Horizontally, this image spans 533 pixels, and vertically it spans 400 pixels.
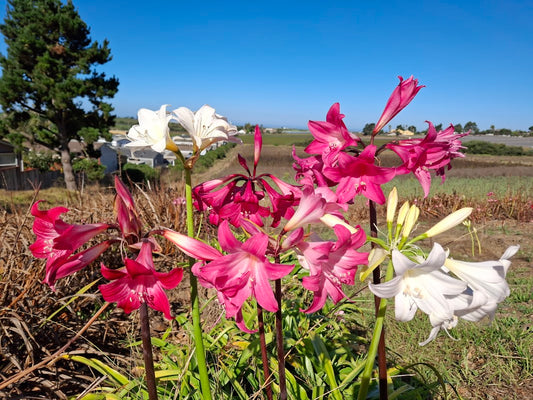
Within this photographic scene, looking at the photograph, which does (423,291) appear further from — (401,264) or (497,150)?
(497,150)

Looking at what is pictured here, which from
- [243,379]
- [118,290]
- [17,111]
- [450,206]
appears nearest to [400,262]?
[118,290]

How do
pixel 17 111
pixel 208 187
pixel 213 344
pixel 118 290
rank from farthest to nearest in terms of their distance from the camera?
pixel 17 111 < pixel 213 344 < pixel 208 187 < pixel 118 290

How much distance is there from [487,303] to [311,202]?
0.59 meters

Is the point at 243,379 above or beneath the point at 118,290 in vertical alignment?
beneath

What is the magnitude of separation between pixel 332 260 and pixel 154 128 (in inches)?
32.0

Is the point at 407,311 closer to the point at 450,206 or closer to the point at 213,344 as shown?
the point at 213,344

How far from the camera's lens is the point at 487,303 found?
3.28ft

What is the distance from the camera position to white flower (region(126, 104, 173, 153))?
4.19 ft

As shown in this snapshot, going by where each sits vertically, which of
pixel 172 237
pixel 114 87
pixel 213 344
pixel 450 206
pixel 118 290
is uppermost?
pixel 114 87

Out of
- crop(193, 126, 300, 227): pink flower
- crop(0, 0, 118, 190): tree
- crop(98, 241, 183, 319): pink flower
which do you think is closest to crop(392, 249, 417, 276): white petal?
crop(193, 126, 300, 227): pink flower

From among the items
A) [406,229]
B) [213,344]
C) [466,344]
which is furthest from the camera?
[466,344]

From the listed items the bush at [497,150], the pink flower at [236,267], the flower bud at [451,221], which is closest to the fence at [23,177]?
the pink flower at [236,267]

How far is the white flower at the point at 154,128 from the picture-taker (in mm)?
1276

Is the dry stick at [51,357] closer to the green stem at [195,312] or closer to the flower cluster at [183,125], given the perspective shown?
the green stem at [195,312]
